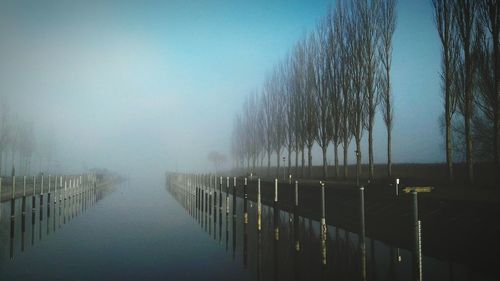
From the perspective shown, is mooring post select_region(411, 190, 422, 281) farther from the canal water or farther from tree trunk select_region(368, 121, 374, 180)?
tree trunk select_region(368, 121, 374, 180)

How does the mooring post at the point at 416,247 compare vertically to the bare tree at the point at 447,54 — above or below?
below

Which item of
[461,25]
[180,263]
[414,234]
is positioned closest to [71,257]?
[180,263]

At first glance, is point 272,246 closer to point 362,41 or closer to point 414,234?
point 414,234

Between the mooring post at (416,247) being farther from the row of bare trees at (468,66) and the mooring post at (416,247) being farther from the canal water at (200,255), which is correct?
the row of bare trees at (468,66)

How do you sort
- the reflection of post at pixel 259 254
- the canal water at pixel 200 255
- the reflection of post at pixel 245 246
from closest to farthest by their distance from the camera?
1. the canal water at pixel 200 255
2. the reflection of post at pixel 259 254
3. the reflection of post at pixel 245 246

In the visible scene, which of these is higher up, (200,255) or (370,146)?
(370,146)

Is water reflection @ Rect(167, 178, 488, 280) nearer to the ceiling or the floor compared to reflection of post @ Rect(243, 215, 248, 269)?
nearer to the ceiling

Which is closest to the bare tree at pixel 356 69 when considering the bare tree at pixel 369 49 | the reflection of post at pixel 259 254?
the bare tree at pixel 369 49

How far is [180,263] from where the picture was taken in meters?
11.0

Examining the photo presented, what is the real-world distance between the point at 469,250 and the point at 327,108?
27.0 m

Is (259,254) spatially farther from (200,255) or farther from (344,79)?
(344,79)

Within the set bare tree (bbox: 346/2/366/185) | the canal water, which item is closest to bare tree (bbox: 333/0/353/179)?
bare tree (bbox: 346/2/366/185)

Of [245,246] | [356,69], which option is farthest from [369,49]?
[245,246]

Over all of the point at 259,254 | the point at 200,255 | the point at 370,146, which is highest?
the point at 370,146
